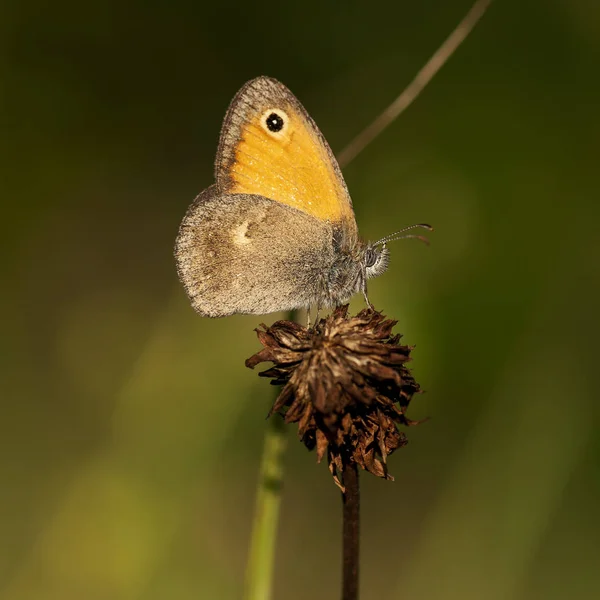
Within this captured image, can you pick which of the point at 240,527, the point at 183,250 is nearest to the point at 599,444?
the point at 240,527

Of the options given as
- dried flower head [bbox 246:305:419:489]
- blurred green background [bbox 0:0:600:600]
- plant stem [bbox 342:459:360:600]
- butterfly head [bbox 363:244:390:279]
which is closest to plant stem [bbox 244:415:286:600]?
dried flower head [bbox 246:305:419:489]

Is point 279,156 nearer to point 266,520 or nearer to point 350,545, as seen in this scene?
point 266,520

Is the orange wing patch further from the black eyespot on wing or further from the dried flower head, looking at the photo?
the dried flower head

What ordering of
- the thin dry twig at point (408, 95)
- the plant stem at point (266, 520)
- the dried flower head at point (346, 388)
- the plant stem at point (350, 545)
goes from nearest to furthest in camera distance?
1. the plant stem at point (350, 545)
2. the dried flower head at point (346, 388)
3. the plant stem at point (266, 520)
4. the thin dry twig at point (408, 95)

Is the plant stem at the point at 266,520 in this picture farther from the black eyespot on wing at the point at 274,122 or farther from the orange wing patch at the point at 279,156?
the black eyespot on wing at the point at 274,122

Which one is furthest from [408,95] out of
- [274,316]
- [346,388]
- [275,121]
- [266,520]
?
[266,520]

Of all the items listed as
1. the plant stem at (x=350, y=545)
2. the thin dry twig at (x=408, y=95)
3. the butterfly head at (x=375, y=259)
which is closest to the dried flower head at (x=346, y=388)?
the plant stem at (x=350, y=545)
